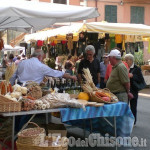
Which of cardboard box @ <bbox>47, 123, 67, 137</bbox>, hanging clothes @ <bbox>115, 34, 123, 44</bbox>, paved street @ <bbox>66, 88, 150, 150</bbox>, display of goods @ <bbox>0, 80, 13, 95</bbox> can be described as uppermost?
hanging clothes @ <bbox>115, 34, 123, 44</bbox>

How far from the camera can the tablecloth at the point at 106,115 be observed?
5312 mm

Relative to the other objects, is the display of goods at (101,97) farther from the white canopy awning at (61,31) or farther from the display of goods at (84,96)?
the white canopy awning at (61,31)

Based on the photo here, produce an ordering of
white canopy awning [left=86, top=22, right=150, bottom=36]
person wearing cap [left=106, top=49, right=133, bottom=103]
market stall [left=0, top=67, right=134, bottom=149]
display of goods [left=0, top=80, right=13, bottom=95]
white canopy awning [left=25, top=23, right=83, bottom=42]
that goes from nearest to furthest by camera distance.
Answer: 1. market stall [left=0, top=67, right=134, bottom=149]
2. display of goods [left=0, top=80, right=13, bottom=95]
3. person wearing cap [left=106, top=49, right=133, bottom=103]
4. white canopy awning [left=86, top=22, right=150, bottom=36]
5. white canopy awning [left=25, top=23, right=83, bottom=42]

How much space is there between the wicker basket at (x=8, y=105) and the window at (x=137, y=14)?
25.8 meters

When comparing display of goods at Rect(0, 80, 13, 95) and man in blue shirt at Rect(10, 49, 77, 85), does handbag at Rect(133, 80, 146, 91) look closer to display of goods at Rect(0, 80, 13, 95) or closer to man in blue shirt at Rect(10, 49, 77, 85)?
man in blue shirt at Rect(10, 49, 77, 85)

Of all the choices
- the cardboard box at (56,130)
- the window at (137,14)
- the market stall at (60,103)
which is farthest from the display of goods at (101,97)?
the window at (137,14)

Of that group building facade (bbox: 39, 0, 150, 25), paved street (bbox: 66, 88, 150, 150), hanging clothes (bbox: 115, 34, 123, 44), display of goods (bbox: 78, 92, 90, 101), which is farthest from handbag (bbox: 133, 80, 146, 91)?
building facade (bbox: 39, 0, 150, 25)

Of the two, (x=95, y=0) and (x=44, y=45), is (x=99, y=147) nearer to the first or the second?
(x=44, y=45)

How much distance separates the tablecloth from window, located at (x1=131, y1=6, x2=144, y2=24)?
24266mm

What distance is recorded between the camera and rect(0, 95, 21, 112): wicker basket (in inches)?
192

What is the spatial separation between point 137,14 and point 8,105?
87.3 ft

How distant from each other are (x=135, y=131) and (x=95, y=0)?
2286 centimetres

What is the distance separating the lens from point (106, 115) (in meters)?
5.65

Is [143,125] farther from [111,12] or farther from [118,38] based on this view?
[111,12]
